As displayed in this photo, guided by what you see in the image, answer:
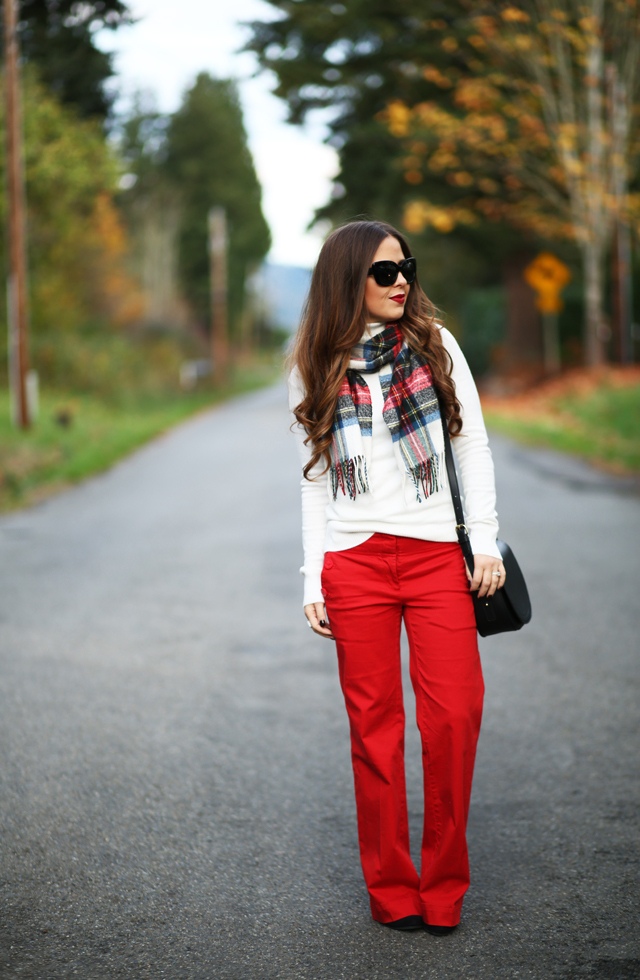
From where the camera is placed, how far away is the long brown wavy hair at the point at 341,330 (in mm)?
2752

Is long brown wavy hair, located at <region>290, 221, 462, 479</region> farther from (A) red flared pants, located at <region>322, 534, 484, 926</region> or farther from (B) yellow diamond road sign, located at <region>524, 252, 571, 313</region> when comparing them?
(B) yellow diamond road sign, located at <region>524, 252, 571, 313</region>

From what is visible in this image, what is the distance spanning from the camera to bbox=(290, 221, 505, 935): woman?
2736mm

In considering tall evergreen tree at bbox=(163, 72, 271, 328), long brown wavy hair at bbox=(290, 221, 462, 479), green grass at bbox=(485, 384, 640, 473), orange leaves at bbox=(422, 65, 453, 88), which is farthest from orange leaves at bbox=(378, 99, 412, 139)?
tall evergreen tree at bbox=(163, 72, 271, 328)

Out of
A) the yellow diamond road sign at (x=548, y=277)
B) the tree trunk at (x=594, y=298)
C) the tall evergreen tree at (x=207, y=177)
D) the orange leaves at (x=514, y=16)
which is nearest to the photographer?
the orange leaves at (x=514, y=16)

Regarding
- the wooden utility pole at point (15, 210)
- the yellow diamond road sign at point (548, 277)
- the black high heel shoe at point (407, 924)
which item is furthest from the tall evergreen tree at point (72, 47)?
the black high heel shoe at point (407, 924)

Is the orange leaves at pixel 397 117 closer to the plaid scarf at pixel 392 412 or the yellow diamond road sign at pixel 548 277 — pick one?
the yellow diamond road sign at pixel 548 277

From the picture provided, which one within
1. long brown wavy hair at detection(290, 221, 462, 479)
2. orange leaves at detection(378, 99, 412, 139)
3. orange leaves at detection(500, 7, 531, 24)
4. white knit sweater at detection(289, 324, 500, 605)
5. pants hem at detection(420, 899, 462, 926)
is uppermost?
orange leaves at detection(500, 7, 531, 24)

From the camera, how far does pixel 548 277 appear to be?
25.4 metres

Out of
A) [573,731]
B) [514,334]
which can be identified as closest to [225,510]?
[573,731]

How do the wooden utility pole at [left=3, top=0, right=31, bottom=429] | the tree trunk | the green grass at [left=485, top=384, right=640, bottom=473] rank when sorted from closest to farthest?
the green grass at [left=485, top=384, right=640, bottom=473], the wooden utility pole at [left=3, top=0, right=31, bottom=429], the tree trunk

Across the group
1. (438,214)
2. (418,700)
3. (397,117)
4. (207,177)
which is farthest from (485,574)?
(207,177)

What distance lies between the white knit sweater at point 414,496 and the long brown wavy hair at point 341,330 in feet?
0.16

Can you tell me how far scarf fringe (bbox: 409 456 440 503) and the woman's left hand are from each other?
0.73 feet

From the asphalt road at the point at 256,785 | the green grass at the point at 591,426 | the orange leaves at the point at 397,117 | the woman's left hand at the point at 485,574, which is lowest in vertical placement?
the asphalt road at the point at 256,785
